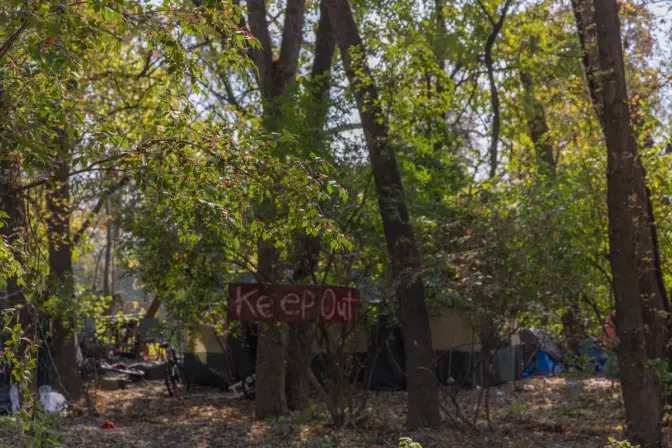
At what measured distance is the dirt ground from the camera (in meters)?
10.0

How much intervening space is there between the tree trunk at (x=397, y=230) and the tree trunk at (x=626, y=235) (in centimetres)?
232

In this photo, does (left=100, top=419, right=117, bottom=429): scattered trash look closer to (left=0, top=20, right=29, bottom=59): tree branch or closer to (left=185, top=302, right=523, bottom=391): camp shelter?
(left=185, top=302, right=523, bottom=391): camp shelter

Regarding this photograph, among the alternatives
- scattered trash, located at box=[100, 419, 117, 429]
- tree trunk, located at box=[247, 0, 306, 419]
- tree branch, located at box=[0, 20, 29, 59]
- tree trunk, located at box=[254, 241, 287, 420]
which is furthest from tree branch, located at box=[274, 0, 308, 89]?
tree branch, located at box=[0, 20, 29, 59]

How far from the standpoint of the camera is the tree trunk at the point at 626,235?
8.80m

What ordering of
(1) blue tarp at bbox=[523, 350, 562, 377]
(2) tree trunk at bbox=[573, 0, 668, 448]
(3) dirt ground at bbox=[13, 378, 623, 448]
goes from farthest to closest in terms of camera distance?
(1) blue tarp at bbox=[523, 350, 562, 377]
(3) dirt ground at bbox=[13, 378, 623, 448]
(2) tree trunk at bbox=[573, 0, 668, 448]

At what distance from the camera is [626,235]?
8891mm

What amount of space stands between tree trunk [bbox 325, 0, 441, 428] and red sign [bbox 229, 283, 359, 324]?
3.61 feet

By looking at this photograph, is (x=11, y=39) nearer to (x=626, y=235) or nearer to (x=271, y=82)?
(x=626, y=235)

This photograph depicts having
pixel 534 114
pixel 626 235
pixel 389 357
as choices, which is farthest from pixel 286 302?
pixel 534 114

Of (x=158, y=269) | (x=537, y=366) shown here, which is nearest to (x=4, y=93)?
(x=158, y=269)

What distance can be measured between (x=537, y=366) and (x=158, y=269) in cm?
1225

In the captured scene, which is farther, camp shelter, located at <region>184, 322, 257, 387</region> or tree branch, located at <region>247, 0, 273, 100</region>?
camp shelter, located at <region>184, 322, 257, 387</region>

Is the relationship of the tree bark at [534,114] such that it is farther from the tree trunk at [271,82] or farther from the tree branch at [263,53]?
the tree branch at [263,53]

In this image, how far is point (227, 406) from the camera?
15.0 meters
